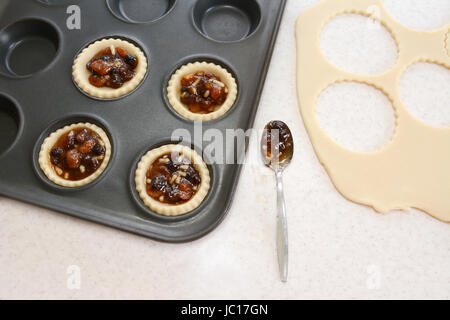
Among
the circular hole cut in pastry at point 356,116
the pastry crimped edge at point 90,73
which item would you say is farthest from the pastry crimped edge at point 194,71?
the circular hole cut in pastry at point 356,116

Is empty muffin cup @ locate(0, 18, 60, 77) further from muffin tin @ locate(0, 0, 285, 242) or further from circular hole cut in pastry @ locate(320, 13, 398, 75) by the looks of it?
circular hole cut in pastry @ locate(320, 13, 398, 75)

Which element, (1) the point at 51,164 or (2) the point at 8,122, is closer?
(1) the point at 51,164

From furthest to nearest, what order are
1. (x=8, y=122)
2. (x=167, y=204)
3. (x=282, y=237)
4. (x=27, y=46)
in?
(x=27, y=46) → (x=8, y=122) → (x=167, y=204) → (x=282, y=237)

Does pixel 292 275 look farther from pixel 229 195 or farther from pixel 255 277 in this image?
pixel 229 195

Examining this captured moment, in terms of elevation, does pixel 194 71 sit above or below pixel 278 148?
above

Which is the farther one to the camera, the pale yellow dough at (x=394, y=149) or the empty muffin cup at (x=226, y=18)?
the empty muffin cup at (x=226, y=18)

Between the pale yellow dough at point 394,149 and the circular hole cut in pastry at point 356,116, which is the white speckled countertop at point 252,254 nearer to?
the pale yellow dough at point 394,149

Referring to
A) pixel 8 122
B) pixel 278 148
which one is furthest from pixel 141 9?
pixel 278 148

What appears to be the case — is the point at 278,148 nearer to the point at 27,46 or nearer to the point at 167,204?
the point at 167,204

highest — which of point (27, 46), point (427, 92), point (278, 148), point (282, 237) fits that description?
point (27, 46)
